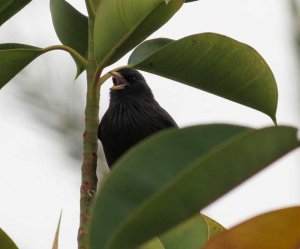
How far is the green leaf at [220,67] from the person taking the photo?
168 cm

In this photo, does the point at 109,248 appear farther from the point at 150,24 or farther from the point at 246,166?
the point at 150,24

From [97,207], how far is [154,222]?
7 centimetres

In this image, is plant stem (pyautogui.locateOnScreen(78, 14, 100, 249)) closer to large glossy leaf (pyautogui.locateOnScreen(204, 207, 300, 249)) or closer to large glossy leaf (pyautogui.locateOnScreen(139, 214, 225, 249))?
large glossy leaf (pyautogui.locateOnScreen(139, 214, 225, 249))

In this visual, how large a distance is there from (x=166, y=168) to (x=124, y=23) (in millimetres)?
884

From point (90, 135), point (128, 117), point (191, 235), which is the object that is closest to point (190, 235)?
point (191, 235)

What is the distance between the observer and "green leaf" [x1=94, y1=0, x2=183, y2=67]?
160cm

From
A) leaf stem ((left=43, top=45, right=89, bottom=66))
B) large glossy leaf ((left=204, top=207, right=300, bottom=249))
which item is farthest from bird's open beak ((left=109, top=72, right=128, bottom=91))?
large glossy leaf ((left=204, top=207, right=300, bottom=249))

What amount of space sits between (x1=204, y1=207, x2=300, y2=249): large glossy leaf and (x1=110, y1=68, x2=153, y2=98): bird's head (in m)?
3.29

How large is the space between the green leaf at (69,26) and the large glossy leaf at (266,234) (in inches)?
47.7

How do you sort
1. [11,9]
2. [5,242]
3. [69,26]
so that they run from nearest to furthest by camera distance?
[5,242], [11,9], [69,26]

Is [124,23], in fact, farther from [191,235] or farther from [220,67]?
[191,235]

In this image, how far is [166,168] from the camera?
84 centimetres

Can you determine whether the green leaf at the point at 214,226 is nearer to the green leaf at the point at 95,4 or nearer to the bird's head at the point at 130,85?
the green leaf at the point at 95,4

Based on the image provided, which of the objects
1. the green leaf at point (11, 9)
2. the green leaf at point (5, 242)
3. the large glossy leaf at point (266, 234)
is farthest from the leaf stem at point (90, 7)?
the large glossy leaf at point (266, 234)
